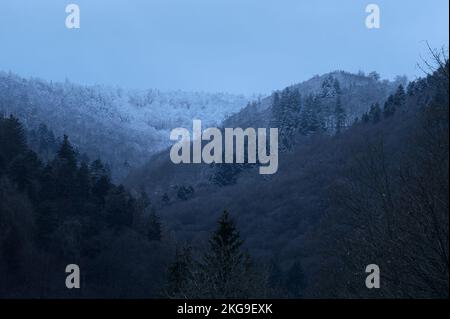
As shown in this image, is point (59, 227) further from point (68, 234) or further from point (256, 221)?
point (256, 221)

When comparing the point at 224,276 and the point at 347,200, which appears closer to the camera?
the point at 347,200

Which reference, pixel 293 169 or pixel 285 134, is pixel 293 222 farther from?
pixel 285 134

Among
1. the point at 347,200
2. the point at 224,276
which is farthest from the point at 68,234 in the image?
the point at 347,200

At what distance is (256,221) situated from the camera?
91938mm

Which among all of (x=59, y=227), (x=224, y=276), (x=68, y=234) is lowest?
(x=224, y=276)

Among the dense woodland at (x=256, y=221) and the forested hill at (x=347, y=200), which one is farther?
the dense woodland at (x=256, y=221)

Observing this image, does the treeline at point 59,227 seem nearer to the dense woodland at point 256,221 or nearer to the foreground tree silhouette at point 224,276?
the dense woodland at point 256,221

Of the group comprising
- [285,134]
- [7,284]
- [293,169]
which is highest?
[285,134]

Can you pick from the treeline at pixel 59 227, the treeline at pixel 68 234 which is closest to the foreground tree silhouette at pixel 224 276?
the treeline at pixel 68 234

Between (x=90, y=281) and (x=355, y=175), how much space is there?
3119 cm

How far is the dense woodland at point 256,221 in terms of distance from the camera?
38.4 ft

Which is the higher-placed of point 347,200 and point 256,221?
point 256,221
